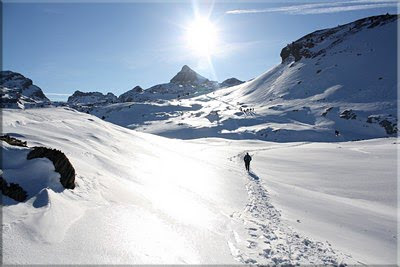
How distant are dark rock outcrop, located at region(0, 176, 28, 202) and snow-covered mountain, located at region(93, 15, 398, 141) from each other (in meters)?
57.9

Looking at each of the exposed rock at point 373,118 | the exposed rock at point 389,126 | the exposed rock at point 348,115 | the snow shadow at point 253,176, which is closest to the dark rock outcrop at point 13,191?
the snow shadow at point 253,176

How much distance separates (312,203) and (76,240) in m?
10.9

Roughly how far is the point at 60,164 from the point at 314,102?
275ft

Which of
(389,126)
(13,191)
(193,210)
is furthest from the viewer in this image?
(389,126)

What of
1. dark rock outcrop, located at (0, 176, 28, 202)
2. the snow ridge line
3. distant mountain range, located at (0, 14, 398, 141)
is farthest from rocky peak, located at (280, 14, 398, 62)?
dark rock outcrop, located at (0, 176, 28, 202)

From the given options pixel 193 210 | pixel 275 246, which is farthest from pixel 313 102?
pixel 275 246

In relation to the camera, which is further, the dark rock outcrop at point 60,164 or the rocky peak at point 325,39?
the rocky peak at point 325,39

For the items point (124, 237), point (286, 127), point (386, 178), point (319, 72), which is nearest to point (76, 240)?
point (124, 237)

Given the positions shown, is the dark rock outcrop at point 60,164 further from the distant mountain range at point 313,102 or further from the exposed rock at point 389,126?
the exposed rock at point 389,126

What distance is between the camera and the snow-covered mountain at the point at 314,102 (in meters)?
65.6

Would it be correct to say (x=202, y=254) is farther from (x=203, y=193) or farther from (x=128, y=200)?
(x=203, y=193)

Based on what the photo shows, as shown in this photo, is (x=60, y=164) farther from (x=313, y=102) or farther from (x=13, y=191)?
(x=313, y=102)

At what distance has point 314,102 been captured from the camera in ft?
275

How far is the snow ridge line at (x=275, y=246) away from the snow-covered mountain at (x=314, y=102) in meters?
52.7
